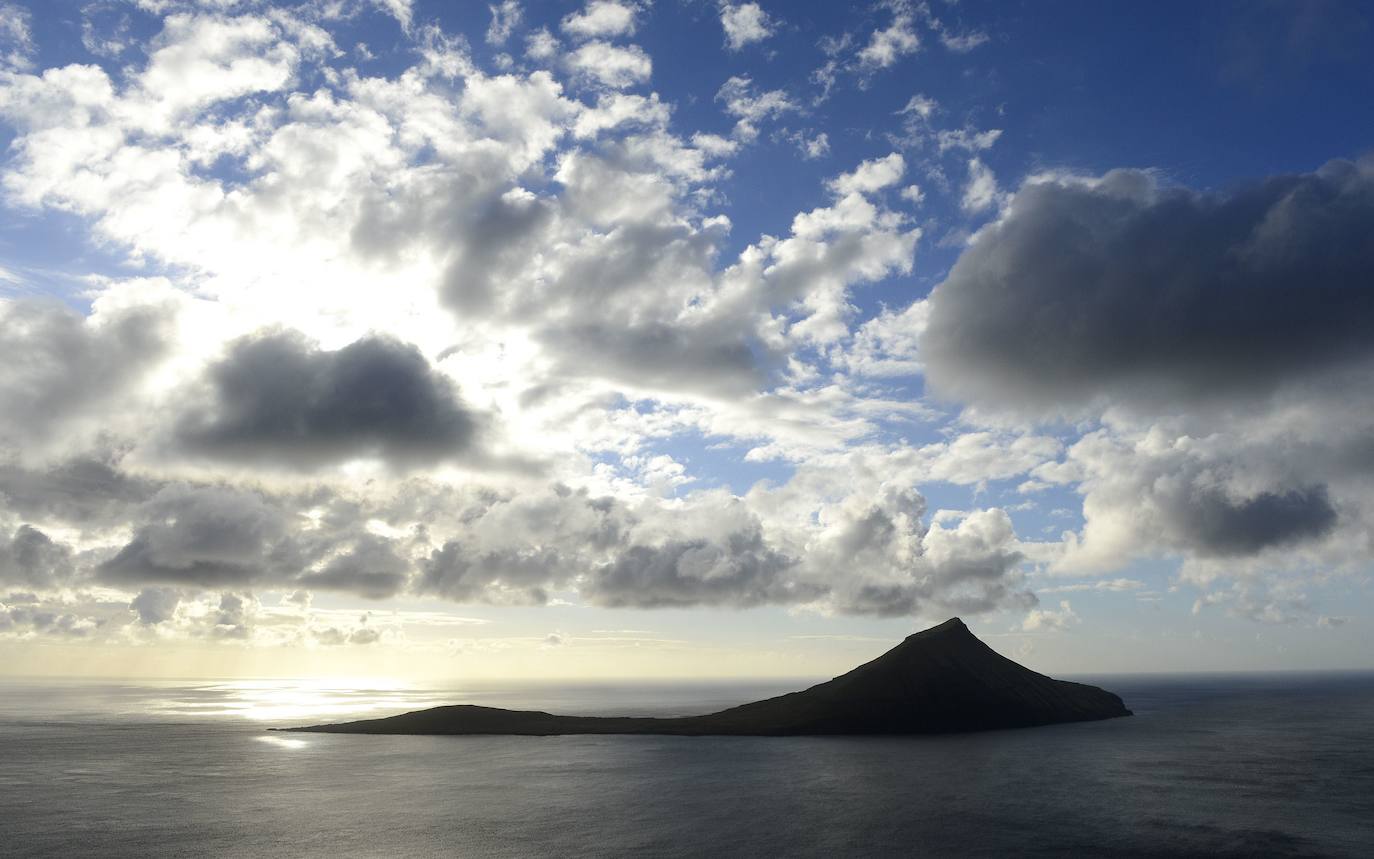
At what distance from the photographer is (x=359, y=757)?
403 ft

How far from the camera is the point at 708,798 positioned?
8219 centimetres

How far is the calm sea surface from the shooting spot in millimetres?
62094

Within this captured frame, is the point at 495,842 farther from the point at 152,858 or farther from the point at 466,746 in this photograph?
the point at 466,746

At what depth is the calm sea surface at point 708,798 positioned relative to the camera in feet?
204

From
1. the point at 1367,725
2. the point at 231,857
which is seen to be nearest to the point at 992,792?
the point at 231,857

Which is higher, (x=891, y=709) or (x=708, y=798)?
(x=708, y=798)

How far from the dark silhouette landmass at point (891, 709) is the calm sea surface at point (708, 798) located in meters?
16.5

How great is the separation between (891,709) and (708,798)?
88.2 meters

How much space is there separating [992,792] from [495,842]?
5147 cm

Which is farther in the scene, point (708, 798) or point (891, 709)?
point (891, 709)

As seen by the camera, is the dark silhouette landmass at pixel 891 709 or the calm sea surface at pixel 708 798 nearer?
the calm sea surface at pixel 708 798

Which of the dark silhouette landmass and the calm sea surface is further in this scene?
the dark silhouette landmass

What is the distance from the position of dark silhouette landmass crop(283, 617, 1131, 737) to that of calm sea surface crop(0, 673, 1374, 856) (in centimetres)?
1647

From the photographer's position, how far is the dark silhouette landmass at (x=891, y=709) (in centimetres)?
15750
